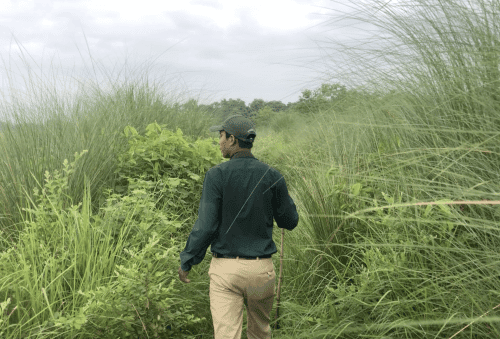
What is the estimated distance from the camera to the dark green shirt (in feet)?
8.71

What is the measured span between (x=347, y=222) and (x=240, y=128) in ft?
4.40

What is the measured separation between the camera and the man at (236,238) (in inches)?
104

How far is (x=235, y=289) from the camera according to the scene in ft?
8.80

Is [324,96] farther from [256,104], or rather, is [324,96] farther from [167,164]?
[167,164]

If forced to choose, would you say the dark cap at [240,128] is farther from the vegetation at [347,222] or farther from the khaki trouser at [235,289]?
the khaki trouser at [235,289]

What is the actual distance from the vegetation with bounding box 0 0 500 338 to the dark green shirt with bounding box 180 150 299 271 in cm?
47

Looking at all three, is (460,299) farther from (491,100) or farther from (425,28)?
(425,28)

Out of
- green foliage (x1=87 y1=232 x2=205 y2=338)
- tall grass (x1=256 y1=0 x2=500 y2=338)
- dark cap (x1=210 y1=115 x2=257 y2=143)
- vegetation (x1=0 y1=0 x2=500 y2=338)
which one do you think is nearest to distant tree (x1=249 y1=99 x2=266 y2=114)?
vegetation (x1=0 y1=0 x2=500 y2=338)

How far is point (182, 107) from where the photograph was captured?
31.8 feet

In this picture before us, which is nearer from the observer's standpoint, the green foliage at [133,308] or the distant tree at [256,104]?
the green foliage at [133,308]

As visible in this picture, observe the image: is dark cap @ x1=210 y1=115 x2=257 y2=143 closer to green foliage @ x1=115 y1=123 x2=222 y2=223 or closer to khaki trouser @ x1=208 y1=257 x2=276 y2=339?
khaki trouser @ x1=208 y1=257 x2=276 y2=339

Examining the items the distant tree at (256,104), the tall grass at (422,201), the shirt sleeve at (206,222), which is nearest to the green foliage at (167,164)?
the distant tree at (256,104)

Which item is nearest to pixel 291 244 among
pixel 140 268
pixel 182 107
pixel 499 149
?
pixel 140 268

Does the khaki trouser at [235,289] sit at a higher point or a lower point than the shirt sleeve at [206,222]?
lower
